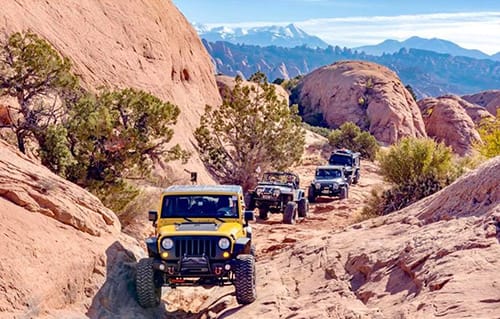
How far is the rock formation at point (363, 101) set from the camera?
5412cm

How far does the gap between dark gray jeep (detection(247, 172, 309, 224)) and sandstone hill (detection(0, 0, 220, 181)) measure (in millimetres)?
3904

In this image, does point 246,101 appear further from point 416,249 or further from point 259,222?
point 416,249

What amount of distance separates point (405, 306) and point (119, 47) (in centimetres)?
2001

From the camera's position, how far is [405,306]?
25.5 ft

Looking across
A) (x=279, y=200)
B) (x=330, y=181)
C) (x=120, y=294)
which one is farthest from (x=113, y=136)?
(x=330, y=181)

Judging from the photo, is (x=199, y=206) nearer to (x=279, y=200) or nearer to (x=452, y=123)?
(x=279, y=200)

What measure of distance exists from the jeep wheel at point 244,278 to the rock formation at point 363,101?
44.9 meters

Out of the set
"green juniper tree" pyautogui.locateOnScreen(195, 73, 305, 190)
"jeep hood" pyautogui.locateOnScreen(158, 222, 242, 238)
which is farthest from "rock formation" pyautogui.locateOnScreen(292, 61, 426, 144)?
"jeep hood" pyautogui.locateOnScreen(158, 222, 242, 238)

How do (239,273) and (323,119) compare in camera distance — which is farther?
(323,119)

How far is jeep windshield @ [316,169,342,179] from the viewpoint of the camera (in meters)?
27.0

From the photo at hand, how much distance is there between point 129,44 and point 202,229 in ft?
59.2

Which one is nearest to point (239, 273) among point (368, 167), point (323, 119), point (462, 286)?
point (462, 286)

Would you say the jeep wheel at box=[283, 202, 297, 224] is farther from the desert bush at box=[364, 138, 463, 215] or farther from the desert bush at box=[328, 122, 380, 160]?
the desert bush at box=[328, 122, 380, 160]

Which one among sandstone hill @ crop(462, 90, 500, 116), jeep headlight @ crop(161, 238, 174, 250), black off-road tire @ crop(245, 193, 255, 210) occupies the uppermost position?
jeep headlight @ crop(161, 238, 174, 250)
